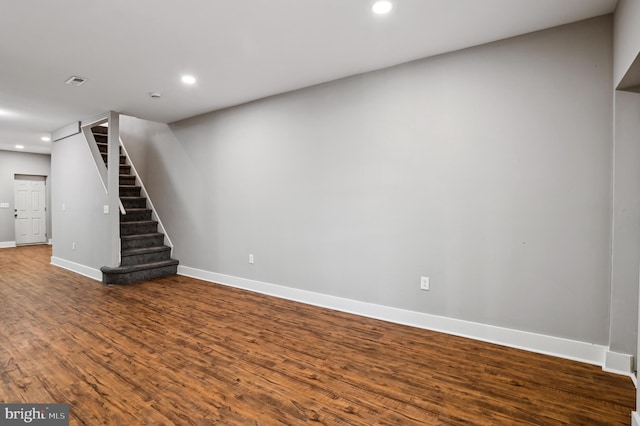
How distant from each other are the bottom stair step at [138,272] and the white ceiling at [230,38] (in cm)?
249

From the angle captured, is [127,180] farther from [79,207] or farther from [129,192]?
[79,207]

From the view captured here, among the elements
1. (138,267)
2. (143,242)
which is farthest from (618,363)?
(143,242)

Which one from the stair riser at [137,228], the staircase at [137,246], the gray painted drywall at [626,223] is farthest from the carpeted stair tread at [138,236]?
the gray painted drywall at [626,223]

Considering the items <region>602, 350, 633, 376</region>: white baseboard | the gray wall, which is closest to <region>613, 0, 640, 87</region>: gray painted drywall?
the gray wall

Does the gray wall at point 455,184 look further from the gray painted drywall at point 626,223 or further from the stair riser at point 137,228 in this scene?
the stair riser at point 137,228

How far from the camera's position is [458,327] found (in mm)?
2949

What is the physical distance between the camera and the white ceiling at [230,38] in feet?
7.43

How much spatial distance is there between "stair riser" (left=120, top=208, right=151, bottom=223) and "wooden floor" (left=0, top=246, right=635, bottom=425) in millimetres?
2312

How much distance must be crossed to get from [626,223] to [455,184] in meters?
1.19

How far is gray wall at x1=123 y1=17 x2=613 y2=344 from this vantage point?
2467 millimetres

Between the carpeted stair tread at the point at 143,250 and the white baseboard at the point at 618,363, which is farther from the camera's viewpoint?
the carpeted stair tread at the point at 143,250

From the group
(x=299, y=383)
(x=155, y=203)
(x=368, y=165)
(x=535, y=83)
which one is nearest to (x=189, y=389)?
(x=299, y=383)

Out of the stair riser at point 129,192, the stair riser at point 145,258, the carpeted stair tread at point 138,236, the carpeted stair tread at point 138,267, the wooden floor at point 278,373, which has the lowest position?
the wooden floor at point 278,373

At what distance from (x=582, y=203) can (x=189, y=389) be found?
3.13 metres
